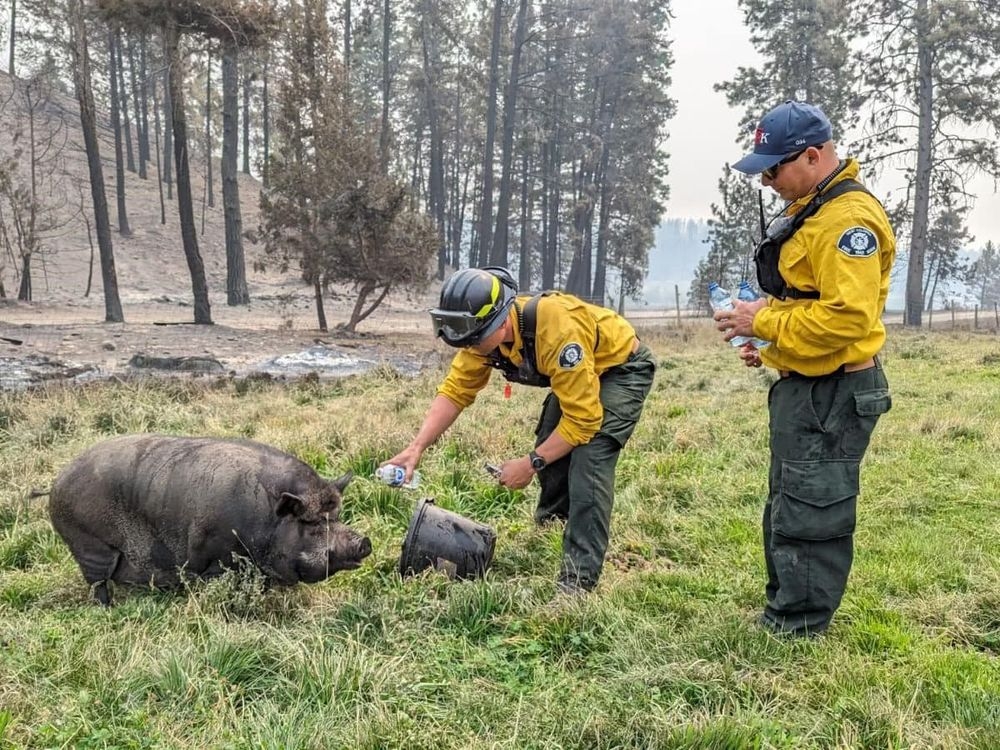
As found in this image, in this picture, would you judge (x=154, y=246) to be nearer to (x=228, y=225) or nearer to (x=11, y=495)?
(x=228, y=225)

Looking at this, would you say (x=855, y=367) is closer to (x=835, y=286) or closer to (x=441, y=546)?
(x=835, y=286)

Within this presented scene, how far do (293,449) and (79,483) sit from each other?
2.42m

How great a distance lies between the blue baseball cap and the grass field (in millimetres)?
2100

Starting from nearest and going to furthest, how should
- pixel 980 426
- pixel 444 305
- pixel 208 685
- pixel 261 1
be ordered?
1. pixel 208 685
2. pixel 444 305
3. pixel 980 426
4. pixel 261 1

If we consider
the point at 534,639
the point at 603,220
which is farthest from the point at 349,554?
the point at 603,220

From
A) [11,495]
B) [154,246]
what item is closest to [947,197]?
[11,495]

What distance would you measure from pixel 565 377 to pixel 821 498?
1.30 m

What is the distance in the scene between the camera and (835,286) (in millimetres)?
3055

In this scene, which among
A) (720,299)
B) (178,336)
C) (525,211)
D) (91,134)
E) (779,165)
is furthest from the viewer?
(525,211)

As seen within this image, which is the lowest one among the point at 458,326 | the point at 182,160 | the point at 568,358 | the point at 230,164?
the point at 568,358

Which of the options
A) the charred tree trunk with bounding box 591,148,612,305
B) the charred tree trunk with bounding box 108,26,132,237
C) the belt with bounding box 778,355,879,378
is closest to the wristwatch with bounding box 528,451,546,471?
the belt with bounding box 778,355,879,378

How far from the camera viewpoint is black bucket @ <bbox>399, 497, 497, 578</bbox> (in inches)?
173

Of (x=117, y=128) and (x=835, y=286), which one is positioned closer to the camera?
(x=835, y=286)

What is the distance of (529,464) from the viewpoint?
3947mm
